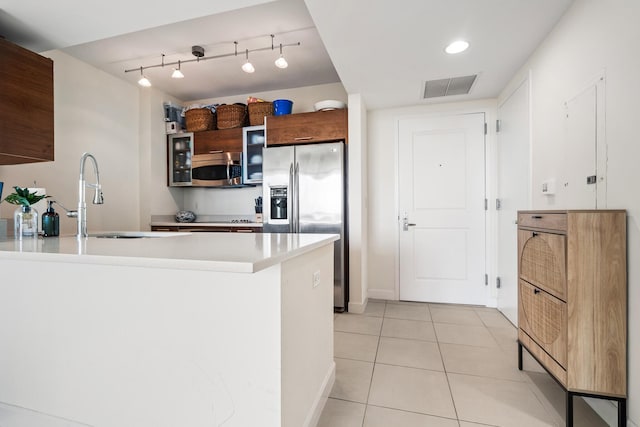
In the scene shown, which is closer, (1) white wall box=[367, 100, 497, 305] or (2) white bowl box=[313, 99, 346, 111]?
(2) white bowl box=[313, 99, 346, 111]

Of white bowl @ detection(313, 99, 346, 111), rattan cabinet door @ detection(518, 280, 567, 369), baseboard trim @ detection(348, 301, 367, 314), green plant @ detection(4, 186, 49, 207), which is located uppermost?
white bowl @ detection(313, 99, 346, 111)

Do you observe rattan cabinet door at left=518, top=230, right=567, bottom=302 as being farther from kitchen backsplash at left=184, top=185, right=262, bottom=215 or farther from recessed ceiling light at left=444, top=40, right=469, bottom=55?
kitchen backsplash at left=184, top=185, right=262, bottom=215

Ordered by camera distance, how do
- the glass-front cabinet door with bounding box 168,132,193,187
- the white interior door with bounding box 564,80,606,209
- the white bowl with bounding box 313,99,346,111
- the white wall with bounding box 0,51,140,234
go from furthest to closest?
the glass-front cabinet door with bounding box 168,132,193,187
the white bowl with bounding box 313,99,346,111
the white wall with bounding box 0,51,140,234
the white interior door with bounding box 564,80,606,209

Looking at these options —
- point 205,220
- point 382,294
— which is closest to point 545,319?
point 382,294

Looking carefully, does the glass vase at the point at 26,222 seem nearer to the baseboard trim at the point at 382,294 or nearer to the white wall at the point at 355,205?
the white wall at the point at 355,205

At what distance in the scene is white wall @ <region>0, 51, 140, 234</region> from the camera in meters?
2.88

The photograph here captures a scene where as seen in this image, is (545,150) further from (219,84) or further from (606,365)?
(219,84)

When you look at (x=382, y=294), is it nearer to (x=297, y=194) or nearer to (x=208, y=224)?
(x=297, y=194)

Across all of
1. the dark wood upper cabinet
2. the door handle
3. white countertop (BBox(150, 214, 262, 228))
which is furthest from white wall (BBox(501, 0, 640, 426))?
the dark wood upper cabinet

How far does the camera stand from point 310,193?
3.21m

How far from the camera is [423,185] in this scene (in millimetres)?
3416

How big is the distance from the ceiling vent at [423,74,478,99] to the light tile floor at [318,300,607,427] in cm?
223

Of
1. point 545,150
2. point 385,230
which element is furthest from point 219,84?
point 545,150

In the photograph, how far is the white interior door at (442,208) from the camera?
3.28m
